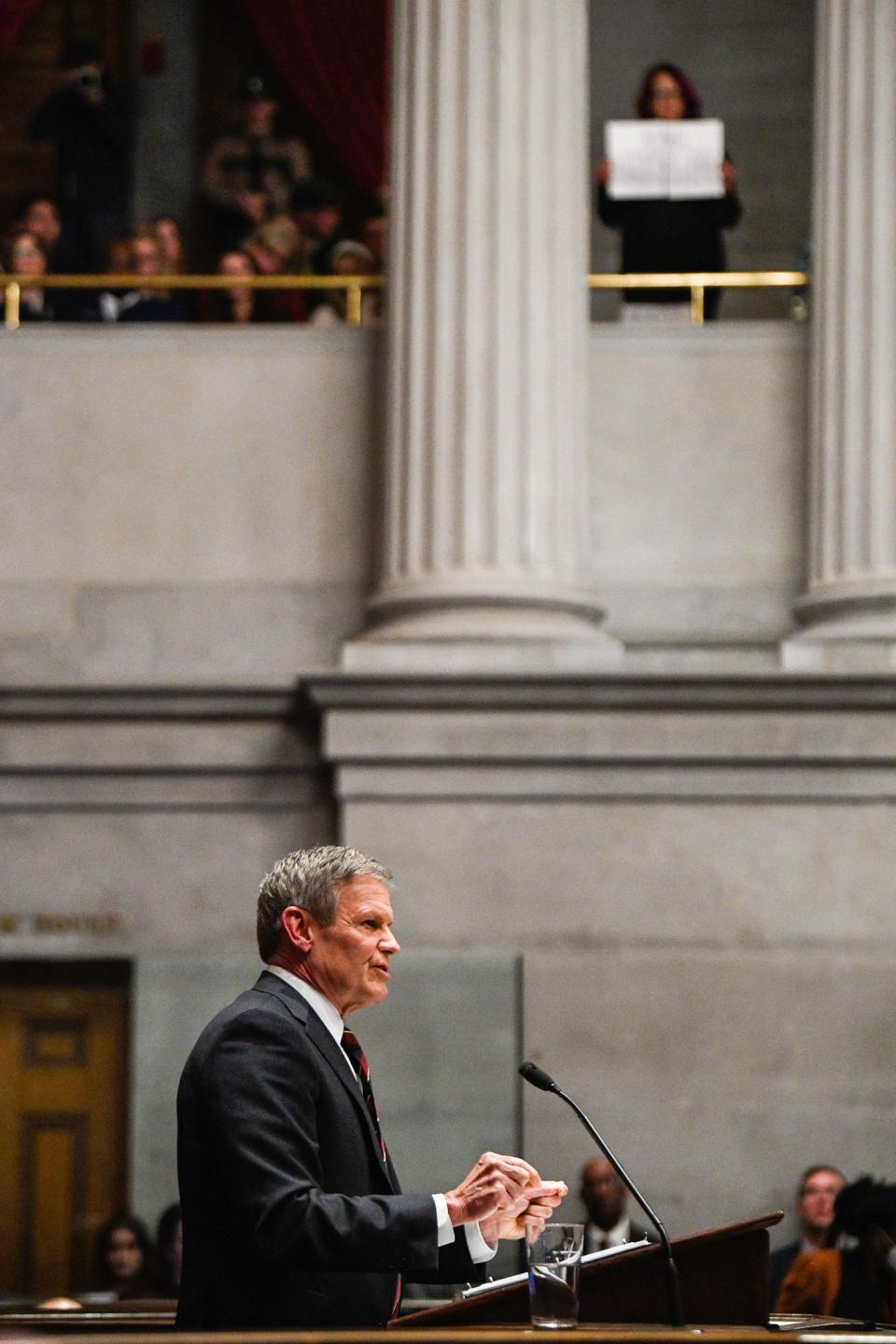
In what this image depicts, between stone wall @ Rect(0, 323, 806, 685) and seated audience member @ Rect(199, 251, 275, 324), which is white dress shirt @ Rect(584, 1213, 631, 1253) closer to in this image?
stone wall @ Rect(0, 323, 806, 685)

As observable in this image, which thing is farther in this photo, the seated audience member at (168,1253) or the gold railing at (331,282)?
the gold railing at (331,282)

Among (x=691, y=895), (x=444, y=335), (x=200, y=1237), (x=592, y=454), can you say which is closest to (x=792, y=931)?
(x=691, y=895)

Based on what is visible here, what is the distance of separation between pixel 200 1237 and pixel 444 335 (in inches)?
238

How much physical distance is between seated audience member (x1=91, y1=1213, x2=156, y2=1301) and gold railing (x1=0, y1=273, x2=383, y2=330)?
13.8ft

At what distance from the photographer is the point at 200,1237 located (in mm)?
3596

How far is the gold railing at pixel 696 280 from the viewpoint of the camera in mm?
9648

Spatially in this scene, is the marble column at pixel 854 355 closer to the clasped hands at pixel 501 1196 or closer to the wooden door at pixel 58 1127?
the wooden door at pixel 58 1127

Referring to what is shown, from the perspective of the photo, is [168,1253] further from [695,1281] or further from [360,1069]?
[695,1281]

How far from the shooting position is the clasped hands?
3.50 m

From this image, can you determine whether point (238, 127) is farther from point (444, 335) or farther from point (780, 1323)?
point (780, 1323)

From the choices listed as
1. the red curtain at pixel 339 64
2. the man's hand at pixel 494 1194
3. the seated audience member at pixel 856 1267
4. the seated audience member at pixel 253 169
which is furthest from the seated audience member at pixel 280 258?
the man's hand at pixel 494 1194

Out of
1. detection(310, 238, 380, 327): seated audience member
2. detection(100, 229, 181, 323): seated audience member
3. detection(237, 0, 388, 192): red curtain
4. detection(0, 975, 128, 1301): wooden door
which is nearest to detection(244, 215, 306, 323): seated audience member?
detection(310, 238, 380, 327): seated audience member

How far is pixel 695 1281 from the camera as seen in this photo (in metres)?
3.78

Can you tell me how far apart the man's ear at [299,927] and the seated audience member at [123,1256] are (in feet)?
15.3
